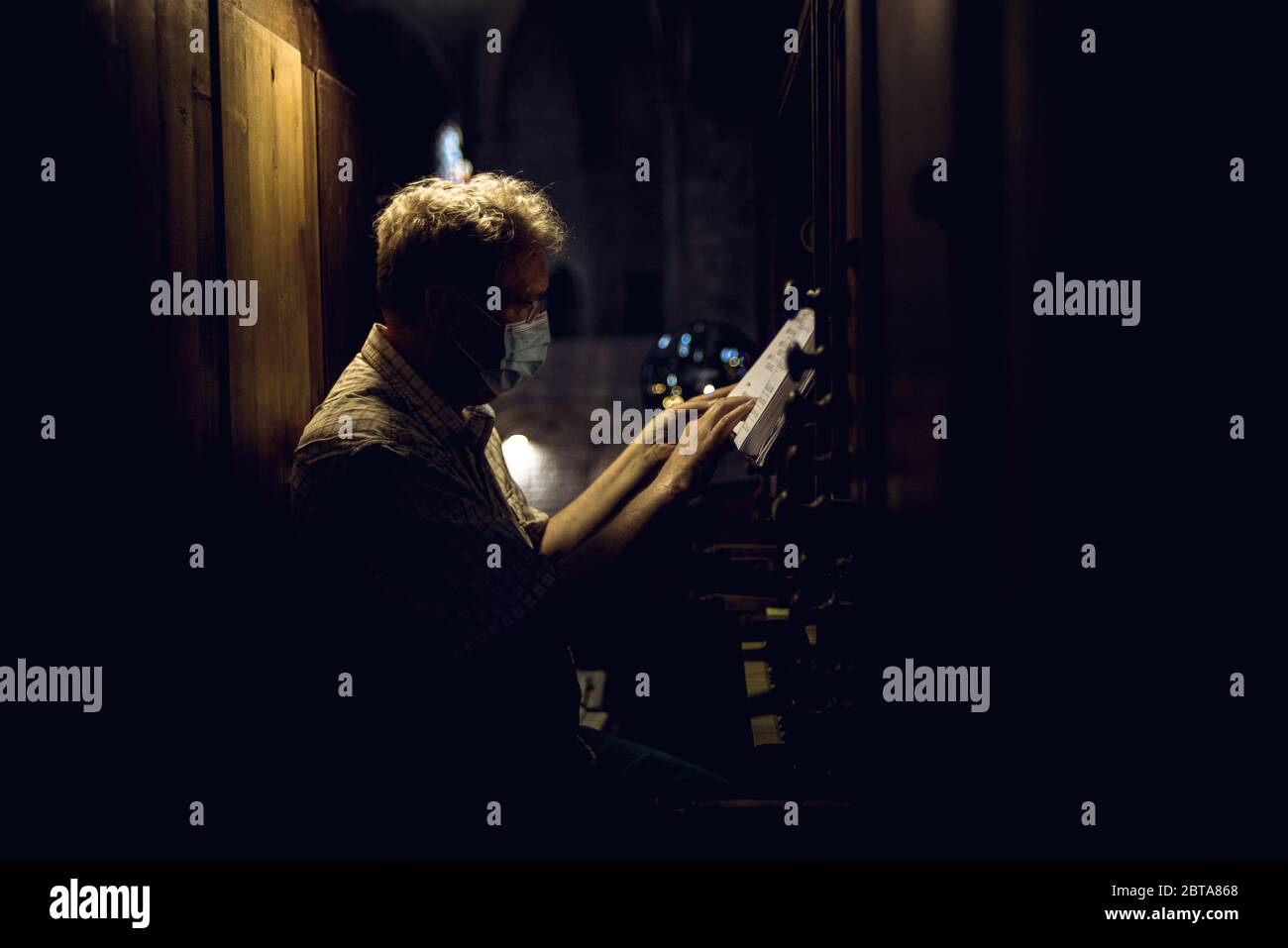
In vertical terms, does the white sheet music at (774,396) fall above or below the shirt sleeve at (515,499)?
above

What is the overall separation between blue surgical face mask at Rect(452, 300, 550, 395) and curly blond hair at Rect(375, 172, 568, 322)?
0.36 ft

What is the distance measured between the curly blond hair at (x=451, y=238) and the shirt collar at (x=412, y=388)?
0.11 meters

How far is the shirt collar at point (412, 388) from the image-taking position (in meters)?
2.30

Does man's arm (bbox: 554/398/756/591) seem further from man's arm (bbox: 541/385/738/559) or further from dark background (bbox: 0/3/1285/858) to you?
dark background (bbox: 0/3/1285/858)

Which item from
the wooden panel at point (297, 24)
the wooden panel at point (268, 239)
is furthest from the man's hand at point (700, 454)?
the wooden panel at point (297, 24)

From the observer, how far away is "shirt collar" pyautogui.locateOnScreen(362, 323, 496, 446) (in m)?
2.30

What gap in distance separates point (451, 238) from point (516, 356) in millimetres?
326

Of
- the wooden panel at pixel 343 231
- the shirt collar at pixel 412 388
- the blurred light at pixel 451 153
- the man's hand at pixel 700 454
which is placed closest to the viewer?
the shirt collar at pixel 412 388

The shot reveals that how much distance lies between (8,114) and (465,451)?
1148 millimetres

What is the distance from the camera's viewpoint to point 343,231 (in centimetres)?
333

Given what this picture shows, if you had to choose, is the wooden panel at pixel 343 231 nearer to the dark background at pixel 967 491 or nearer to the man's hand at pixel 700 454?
the dark background at pixel 967 491

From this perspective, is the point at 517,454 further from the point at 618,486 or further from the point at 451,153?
the point at 618,486

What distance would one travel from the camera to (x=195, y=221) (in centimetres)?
213

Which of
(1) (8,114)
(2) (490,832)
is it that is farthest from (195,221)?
(2) (490,832)
